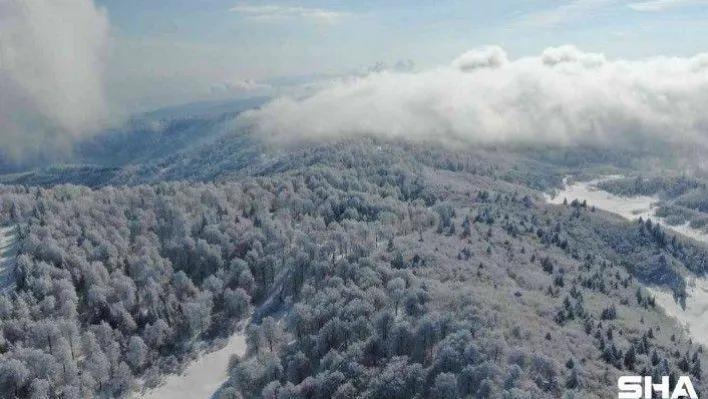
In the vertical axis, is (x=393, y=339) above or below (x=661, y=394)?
above

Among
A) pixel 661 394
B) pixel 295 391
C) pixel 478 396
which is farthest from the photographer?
pixel 295 391

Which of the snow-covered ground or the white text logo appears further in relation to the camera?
the snow-covered ground

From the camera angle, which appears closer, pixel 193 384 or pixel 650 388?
pixel 650 388

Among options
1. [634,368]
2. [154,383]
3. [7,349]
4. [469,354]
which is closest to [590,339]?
[634,368]

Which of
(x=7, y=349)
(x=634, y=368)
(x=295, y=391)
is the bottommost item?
(x=634, y=368)

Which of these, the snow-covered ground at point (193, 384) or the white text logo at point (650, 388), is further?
the snow-covered ground at point (193, 384)

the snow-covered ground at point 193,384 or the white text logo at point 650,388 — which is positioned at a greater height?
the white text logo at point 650,388

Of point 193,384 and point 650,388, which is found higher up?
point 650,388

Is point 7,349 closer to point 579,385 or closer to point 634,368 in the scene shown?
point 579,385

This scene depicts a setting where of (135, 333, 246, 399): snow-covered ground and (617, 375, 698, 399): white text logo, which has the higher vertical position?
(617, 375, 698, 399): white text logo

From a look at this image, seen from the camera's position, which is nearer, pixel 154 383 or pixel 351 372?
pixel 351 372

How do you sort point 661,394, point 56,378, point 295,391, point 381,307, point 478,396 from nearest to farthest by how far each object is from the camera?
point 478,396 < point 661,394 < point 295,391 < point 56,378 < point 381,307
